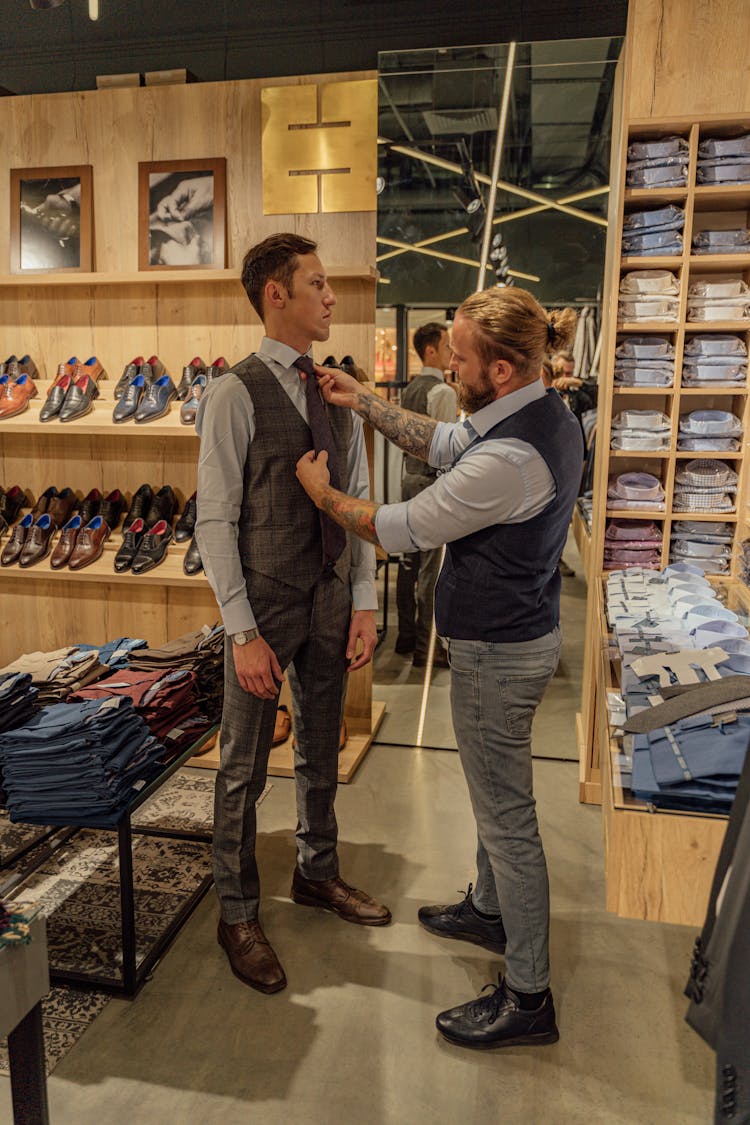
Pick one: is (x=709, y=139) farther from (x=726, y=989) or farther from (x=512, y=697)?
(x=726, y=989)

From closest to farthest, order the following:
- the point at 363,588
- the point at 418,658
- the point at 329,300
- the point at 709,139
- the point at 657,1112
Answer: the point at 657,1112 → the point at 329,300 → the point at 363,588 → the point at 709,139 → the point at 418,658

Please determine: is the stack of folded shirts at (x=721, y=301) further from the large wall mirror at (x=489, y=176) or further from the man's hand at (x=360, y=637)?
the man's hand at (x=360, y=637)

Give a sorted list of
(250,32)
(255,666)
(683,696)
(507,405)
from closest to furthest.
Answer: (683,696), (507,405), (255,666), (250,32)

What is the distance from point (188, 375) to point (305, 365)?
4.97 feet

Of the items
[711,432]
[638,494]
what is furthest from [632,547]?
[711,432]

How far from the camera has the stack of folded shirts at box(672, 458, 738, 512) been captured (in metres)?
3.24

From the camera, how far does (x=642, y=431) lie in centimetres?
325

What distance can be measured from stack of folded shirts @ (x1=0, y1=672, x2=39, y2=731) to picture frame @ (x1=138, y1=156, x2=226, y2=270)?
2.11m

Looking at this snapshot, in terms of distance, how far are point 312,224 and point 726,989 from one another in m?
3.41

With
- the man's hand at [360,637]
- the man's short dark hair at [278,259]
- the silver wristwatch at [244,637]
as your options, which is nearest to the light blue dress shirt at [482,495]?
the silver wristwatch at [244,637]

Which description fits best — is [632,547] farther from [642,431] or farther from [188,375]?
[188,375]

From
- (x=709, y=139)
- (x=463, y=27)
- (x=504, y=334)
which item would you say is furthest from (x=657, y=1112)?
(x=463, y=27)

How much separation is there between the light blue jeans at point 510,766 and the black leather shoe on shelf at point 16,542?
2487 millimetres

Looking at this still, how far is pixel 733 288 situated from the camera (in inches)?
124
